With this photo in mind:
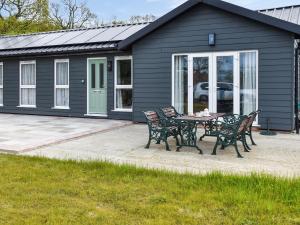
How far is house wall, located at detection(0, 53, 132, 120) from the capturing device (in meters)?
12.7

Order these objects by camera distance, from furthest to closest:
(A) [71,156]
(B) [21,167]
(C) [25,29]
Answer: (C) [25,29], (A) [71,156], (B) [21,167]

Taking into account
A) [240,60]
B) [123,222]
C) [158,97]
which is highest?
[240,60]

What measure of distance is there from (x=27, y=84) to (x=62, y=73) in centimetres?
189

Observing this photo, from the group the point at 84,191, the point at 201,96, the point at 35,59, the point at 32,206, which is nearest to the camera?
the point at 32,206

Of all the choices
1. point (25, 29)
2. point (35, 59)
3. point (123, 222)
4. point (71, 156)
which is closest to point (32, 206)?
point (123, 222)

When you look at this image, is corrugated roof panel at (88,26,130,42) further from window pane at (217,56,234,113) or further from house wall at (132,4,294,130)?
window pane at (217,56,234,113)

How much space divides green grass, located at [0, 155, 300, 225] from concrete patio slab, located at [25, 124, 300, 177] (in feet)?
2.29

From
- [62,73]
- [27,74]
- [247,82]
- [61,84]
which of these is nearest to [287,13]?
[247,82]

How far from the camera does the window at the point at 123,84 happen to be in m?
12.4

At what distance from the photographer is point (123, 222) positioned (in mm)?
3641

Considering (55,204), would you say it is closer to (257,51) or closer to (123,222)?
(123,222)

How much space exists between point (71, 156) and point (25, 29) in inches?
1160

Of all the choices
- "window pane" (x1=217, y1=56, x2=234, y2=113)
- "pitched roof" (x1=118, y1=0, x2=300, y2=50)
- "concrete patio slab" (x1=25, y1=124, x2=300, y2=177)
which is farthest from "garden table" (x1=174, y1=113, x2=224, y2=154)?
"pitched roof" (x1=118, y1=0, x2=300, y2=50)

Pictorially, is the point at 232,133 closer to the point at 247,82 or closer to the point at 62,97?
the point at 247,82
